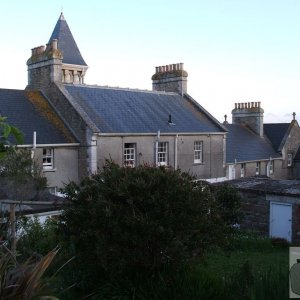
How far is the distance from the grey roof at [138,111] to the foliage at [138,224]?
19.6m

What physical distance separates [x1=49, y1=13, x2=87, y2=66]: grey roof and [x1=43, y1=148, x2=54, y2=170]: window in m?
21.8

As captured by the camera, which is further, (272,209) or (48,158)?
(48,158)

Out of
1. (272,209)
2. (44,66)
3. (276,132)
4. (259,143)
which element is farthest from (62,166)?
(276,132)

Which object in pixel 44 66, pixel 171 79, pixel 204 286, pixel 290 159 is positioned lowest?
pixel 204 286

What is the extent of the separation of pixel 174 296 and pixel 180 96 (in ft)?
102

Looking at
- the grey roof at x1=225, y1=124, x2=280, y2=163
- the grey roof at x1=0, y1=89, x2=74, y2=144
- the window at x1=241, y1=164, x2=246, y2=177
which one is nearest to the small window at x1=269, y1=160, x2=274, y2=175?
the grey roof at x1=225, y1=124, x2=280, y2=163

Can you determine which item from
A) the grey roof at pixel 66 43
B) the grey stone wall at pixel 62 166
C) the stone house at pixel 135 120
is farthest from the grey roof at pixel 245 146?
the grey roof at pixel 66 43

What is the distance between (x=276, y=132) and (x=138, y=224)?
133 ft

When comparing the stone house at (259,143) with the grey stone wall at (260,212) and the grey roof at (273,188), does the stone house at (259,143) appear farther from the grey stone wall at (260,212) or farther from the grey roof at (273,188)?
the grey stone wall at (260,212)

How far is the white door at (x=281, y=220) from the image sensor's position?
1841 centimetres

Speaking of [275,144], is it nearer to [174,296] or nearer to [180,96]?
[180,96]

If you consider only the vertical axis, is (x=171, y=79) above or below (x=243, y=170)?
above

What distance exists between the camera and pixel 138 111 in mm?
31969

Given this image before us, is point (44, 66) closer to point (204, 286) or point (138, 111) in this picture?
point (138, 111)
